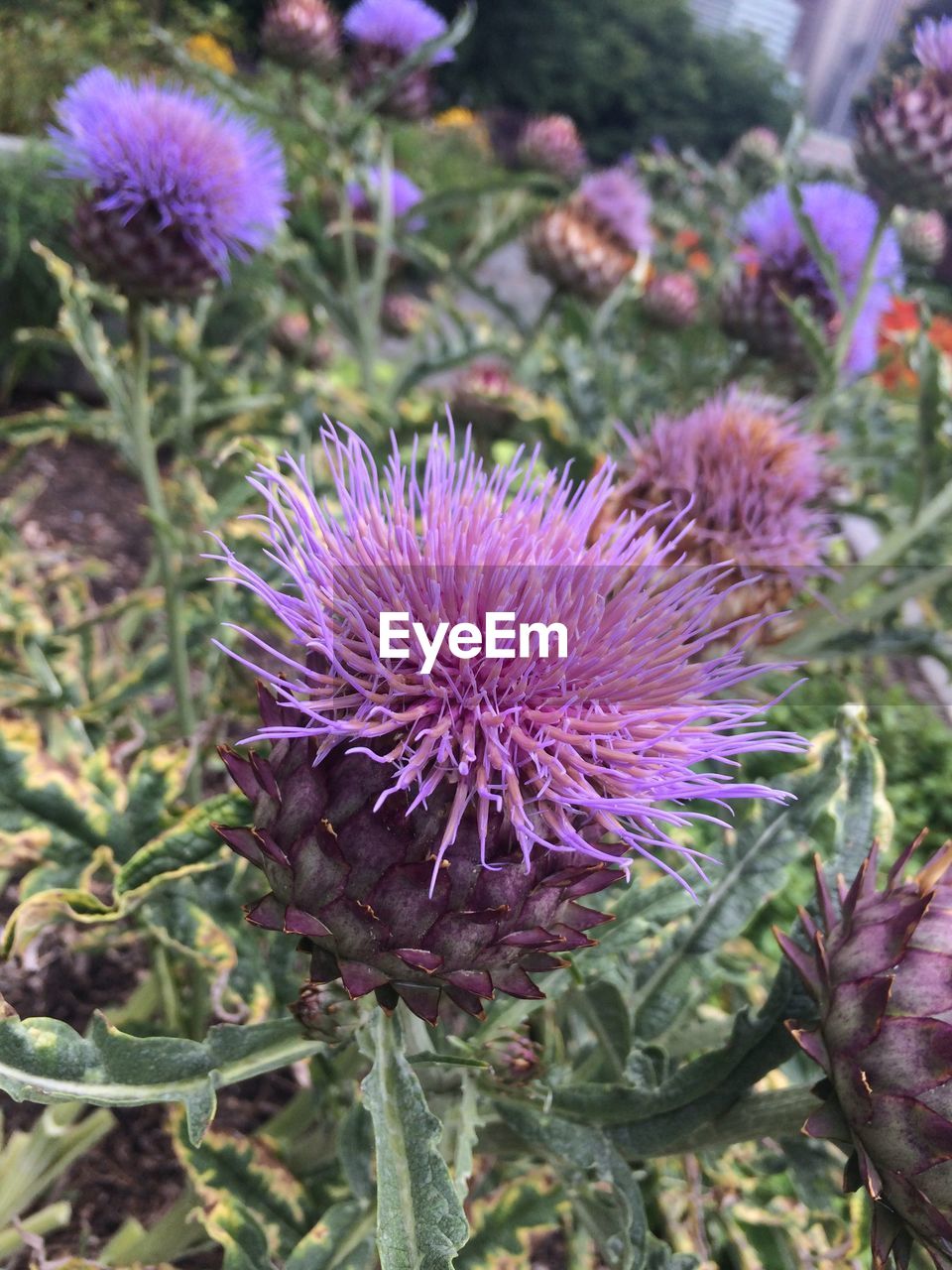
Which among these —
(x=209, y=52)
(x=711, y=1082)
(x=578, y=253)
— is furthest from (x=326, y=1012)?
(x=209, y=52)

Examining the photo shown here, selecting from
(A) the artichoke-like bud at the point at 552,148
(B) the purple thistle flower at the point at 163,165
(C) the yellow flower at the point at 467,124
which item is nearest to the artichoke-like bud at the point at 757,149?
(A) the artichoke-like bud at the point at 552,148

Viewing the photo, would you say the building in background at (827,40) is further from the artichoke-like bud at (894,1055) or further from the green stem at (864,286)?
the artichoke-like bud at (894,1055)

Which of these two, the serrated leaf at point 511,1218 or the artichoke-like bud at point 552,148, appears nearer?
the serrated leaf at point 511,1218

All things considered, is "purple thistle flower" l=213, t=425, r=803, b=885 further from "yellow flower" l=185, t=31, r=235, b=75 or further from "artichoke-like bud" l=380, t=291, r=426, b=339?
"yellow flower" l=185, t=31, r=235, b=75

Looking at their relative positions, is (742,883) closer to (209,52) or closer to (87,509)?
(87,509)

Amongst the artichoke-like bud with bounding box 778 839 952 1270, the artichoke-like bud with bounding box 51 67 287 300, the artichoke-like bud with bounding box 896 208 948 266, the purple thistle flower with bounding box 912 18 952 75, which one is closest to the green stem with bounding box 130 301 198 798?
the artichoke-like bud with bounding box 51 67 287 300
